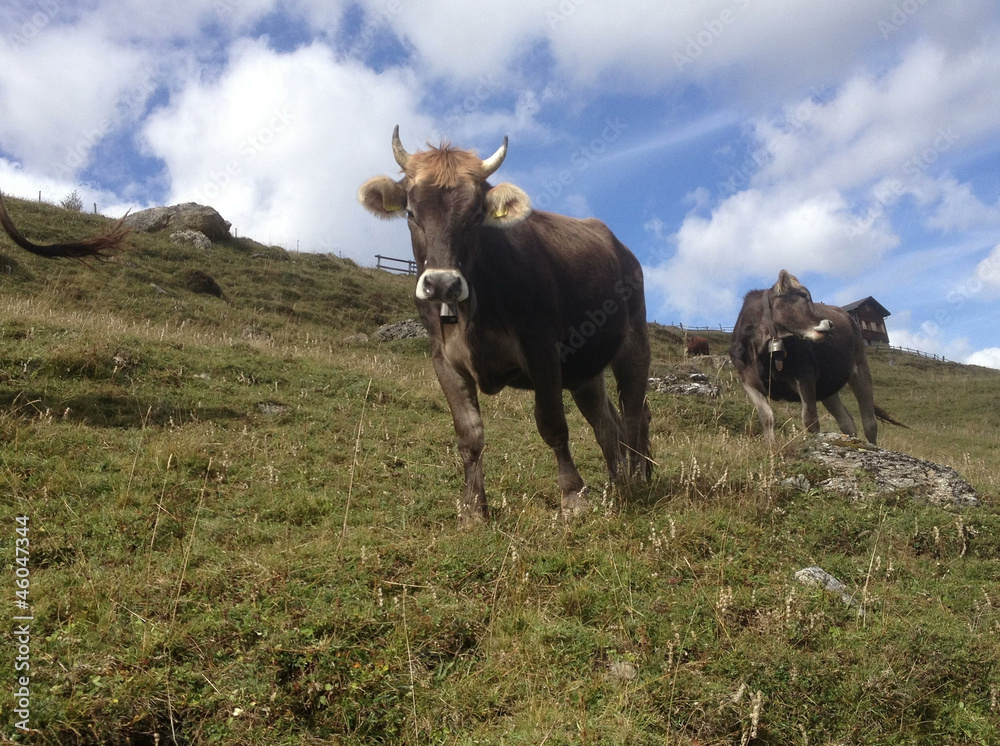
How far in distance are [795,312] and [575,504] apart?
9226 mm

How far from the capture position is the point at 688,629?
4172 mm

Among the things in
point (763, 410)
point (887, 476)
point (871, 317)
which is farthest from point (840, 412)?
point (871, 317)

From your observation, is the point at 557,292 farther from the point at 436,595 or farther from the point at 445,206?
the point at 436,595

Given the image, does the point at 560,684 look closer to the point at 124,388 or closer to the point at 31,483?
the point at 31,483

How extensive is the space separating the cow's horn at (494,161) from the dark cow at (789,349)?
7922 mm

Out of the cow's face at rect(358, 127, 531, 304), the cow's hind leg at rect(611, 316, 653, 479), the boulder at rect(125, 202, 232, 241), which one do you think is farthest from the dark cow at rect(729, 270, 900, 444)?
the boulder at rect(125, 202, 232, 241)

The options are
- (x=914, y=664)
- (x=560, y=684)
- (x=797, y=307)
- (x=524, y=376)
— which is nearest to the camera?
(x=560, y=684)

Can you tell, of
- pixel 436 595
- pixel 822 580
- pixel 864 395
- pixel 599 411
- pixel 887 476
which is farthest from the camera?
pixel 864 395

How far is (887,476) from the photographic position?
7.62 m

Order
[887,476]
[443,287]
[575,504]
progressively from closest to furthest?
[443,287]
[575,504]
[887,476]

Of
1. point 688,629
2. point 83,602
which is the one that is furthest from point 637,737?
point 83,602

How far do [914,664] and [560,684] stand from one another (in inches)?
78.3

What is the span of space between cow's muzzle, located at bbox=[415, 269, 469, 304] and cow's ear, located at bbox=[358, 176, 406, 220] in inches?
54.1

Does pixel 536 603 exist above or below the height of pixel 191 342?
below
